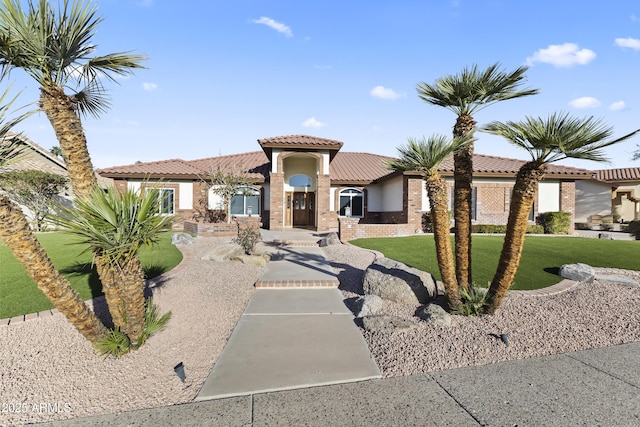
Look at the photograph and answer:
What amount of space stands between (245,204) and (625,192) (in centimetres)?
3314

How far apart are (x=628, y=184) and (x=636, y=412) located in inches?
1334

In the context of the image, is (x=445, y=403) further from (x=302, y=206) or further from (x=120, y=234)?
(x=302, y=206)

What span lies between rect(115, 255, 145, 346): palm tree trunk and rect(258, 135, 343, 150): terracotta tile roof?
1402 cm

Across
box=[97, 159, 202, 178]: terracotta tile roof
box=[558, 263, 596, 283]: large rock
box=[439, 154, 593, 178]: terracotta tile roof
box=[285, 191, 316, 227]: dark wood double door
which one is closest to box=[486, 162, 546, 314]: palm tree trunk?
box=[558, 263, 596, 283]: large rock

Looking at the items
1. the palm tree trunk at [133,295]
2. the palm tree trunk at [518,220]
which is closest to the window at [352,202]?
the palm tree trunk at [518,220]

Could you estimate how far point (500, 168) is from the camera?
19.2 meters

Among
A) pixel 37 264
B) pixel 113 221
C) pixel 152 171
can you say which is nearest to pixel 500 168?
pixel 113 221

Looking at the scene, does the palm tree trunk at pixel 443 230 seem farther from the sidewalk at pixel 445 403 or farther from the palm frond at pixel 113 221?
the palm frond at pixel 113 221

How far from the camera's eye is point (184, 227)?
17062 millimetres

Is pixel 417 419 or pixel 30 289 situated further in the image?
pixel 30 289

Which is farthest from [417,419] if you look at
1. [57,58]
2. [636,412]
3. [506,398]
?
[57,58]

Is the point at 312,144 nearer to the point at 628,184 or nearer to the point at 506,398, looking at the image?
the point at 506,398

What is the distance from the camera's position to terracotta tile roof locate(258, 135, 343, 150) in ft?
56.4

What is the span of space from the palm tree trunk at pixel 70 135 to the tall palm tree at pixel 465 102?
17.4 feet
